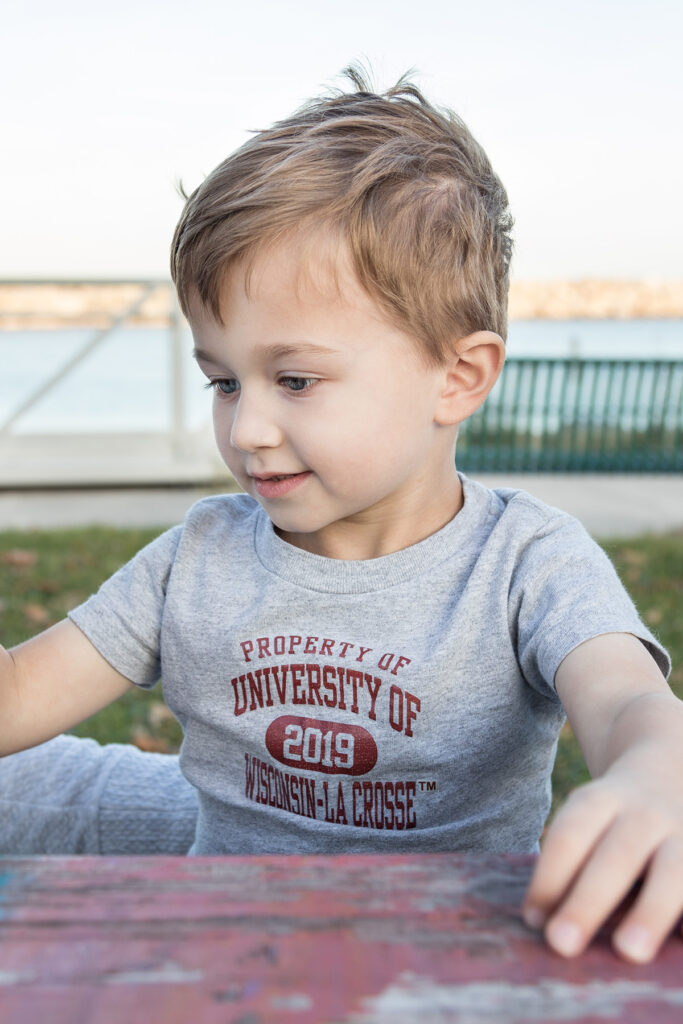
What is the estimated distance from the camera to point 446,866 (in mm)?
578

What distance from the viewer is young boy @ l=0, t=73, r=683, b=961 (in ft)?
3.87

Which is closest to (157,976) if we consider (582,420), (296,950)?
(296,950)

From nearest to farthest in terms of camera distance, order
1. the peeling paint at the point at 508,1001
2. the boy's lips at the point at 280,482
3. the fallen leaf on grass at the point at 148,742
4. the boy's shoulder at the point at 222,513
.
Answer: the peeling paint at the point at 508,1001 → the boy's lips at the point at 280,482 → the boy's shoulder at the point at 222,513 → the fallen leaf on grass at the point at 148,742

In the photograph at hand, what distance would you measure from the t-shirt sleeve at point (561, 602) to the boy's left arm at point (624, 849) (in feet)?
0.90

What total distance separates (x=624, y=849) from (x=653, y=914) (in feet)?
0.21

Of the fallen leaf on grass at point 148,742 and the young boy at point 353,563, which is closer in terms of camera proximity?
the young boy at point 353,563

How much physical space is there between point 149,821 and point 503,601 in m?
0.83

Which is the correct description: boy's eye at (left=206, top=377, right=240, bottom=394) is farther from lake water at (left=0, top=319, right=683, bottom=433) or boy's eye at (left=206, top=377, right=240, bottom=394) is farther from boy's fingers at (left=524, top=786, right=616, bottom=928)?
lake water at (left=0, top=319, right=683, bottom=433)

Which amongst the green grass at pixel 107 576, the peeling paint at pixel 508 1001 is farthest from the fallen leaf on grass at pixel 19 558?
the peeling paint at pixel 508 1001

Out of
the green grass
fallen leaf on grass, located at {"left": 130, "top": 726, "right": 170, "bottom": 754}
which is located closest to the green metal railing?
the green grass

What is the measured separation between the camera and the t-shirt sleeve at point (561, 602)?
3.65ft

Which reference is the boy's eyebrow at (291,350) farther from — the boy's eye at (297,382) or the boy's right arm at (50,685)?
the boy's right arm at (50,685)

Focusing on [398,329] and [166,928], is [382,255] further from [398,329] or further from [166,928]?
[166,928]

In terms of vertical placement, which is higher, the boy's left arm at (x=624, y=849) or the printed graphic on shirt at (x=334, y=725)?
the boy's left arm at (x=624, y=849)
